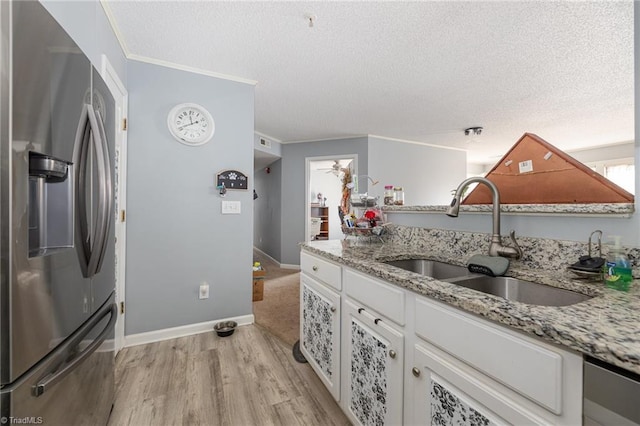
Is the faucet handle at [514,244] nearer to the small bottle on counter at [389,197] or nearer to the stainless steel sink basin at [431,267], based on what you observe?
the stainless steel sink basin at [431,267]

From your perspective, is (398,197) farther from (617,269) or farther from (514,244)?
(617,269)

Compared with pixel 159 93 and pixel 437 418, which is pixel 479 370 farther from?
pixel 159 93

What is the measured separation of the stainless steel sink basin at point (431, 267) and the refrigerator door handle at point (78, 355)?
1.30 meters

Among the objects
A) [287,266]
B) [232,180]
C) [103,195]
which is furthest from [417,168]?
[103,195]

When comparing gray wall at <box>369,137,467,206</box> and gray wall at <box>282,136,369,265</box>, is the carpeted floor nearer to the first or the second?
gray wall at <box>282,136,369,265</box>

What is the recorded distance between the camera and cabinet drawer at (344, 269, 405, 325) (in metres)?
0.98

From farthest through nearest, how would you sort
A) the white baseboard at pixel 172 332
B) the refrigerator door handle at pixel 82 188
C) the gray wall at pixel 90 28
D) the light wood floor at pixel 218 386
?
the white baseboard at pixel 172 332, the light wood floor at pixel 218 386, the gray wall at pixel 90 28, the refrigerator door handle at pixel 82 188

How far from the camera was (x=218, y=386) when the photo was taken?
1.64 m

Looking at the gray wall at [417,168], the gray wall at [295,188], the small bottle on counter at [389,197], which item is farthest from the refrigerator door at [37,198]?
the gray wall at [417,168]

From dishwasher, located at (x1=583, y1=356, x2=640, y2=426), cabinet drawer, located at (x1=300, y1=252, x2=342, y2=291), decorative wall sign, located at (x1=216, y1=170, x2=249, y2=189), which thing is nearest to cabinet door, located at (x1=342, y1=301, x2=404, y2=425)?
cabinet drawer, located at (x1=300, y1=252, x2=342, y2=291)

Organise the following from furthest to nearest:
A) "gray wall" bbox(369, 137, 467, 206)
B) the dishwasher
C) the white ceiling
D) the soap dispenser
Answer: "gray wall" bbox(369, 137, 467, 206) → the white ceiling → the soap dispenser → the dishwasher

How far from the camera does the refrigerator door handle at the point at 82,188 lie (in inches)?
35.0

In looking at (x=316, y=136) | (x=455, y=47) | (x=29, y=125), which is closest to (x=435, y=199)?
(x=316, y=136)

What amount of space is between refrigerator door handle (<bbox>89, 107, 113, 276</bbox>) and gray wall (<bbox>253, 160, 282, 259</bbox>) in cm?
409
